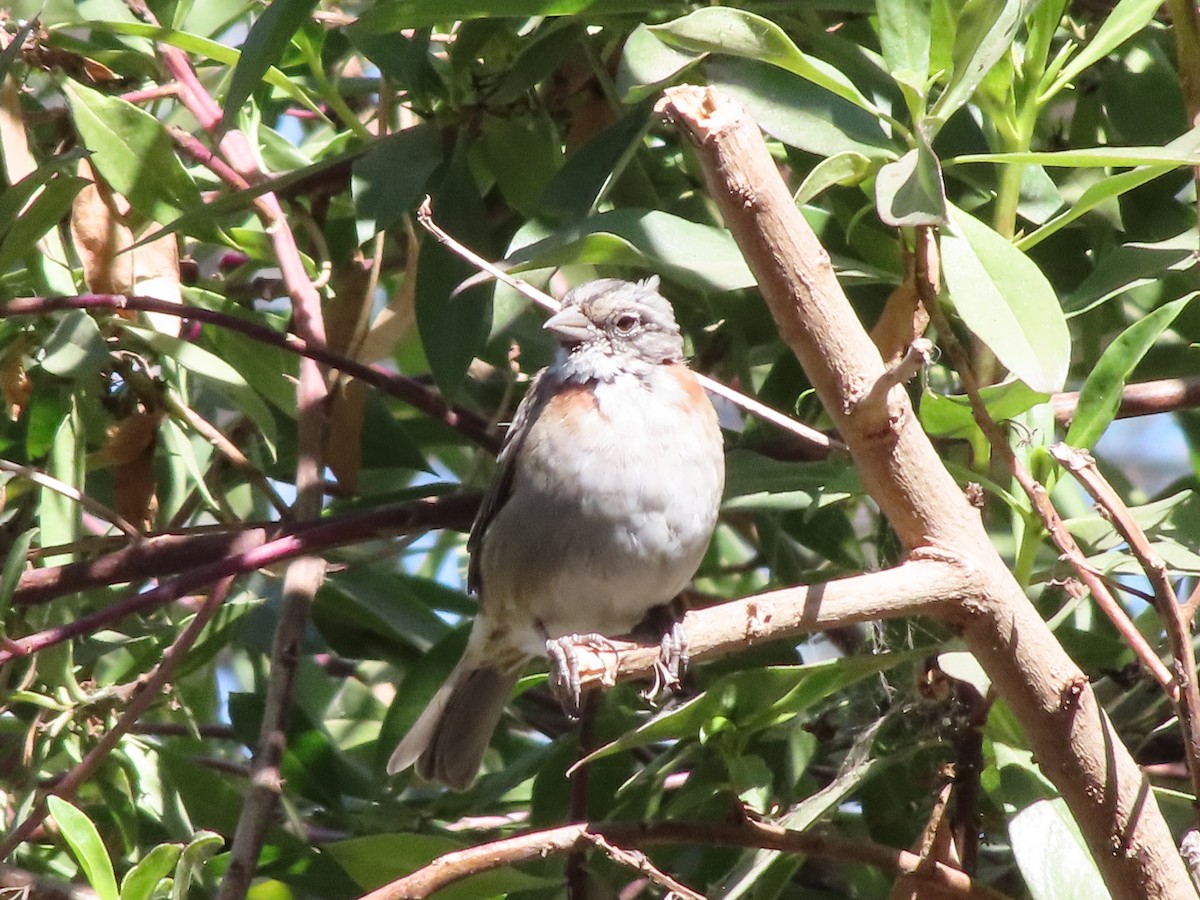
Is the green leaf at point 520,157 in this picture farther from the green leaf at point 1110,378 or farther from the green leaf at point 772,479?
the green leaf at point 1110,378

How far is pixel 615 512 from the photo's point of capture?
3.71 metres

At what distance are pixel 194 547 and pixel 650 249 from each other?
124 centimetres

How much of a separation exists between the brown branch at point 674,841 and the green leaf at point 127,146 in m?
1.55

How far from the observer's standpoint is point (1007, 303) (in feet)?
7.90

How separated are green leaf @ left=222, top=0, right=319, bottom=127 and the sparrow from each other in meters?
1.15

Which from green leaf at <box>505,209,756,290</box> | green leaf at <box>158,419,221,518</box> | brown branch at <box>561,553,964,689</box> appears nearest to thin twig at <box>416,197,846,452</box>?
green leaf at <box>505,209,756,290</box>

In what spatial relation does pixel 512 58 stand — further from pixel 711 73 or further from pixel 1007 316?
pixel 1007 316

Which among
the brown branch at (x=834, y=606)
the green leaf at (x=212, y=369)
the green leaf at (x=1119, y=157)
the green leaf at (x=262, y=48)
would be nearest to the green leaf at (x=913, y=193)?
the green leaf at (x=1119, y=157)

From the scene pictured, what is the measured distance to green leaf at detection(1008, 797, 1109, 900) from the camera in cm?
257

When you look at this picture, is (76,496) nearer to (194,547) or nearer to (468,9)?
(194,547)

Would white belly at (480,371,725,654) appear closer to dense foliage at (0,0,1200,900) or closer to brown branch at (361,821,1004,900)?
dense foliage at (0,0,1200,900)

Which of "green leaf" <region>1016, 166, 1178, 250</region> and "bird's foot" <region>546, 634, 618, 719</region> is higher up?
"green leaf" <region>1016, 166, 1178, 250</region>

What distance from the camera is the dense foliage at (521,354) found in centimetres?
271

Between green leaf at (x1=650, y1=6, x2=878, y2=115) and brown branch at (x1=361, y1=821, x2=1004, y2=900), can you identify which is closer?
green leaf at (x1=650, y1=6, x2=878, y2=115)
